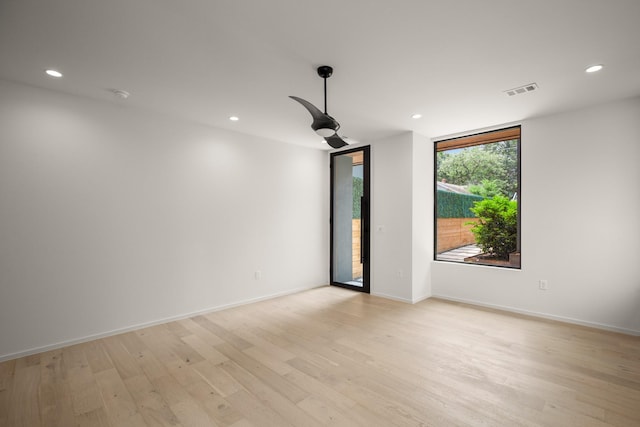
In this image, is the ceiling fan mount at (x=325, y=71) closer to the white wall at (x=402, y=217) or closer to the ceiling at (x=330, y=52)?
the ceiling at (x=330, y=52)

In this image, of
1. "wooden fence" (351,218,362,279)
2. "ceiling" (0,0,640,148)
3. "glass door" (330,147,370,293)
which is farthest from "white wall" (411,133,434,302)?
"ceiling" (0,0,640,148)

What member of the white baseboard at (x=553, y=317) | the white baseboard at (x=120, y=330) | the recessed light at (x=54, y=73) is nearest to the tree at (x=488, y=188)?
the white baseboard at (x=553, y=317)

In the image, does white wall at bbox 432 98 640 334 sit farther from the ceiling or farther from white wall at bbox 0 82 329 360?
white wall at bbox 0 82 329 360

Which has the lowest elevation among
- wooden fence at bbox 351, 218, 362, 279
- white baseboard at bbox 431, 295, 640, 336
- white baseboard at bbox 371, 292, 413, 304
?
white baseboard at bbox 371, 292, 413, 304

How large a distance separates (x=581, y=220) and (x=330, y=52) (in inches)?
138

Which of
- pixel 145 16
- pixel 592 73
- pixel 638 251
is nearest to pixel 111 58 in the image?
pixel 145 16

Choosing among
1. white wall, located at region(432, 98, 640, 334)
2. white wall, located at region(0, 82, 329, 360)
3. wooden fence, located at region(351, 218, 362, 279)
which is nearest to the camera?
white wall, located at region(0, 82, 329, 360)

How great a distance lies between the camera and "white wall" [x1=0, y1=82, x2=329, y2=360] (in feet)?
9.45

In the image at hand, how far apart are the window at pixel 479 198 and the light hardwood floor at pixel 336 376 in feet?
3.63

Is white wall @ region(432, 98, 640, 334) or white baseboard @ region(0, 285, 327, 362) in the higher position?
white wall @ region(432, 98, 640, 334)

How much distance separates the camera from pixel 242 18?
77.7 inches

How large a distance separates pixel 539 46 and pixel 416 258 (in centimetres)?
303

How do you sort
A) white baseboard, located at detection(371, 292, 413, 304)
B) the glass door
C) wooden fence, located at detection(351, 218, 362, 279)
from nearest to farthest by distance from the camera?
white baseboard, located at detection(371, 292, 413, 304)
the glass door
wooden fence, located at detection(351, 218, 362, 279)

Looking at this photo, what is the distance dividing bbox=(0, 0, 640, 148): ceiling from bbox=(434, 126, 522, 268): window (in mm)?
Result: 924
